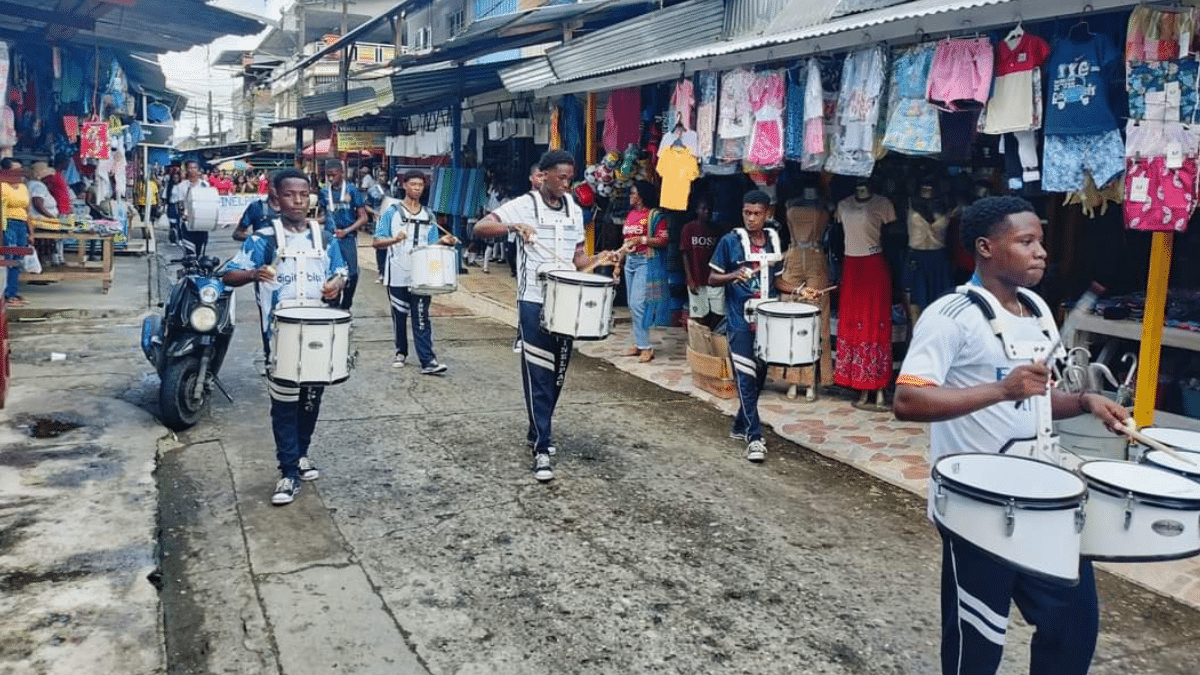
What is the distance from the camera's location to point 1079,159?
220 inches

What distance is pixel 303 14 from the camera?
3356 cm

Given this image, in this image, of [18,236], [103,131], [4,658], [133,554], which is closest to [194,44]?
[103,131]

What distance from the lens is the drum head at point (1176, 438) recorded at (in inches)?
125

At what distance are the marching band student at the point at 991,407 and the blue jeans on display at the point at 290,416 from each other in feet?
11.8

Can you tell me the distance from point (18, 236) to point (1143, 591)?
1197 cm

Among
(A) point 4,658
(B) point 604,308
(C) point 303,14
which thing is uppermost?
(C) point 303,14

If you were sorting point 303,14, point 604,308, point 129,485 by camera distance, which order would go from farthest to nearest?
point 303,14 → point 604,308 → point 129,485

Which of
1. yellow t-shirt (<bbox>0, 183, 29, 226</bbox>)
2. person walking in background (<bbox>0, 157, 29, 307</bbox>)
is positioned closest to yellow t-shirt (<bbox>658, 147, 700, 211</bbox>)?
person walking in background (<bbox>0, 157, 29, 307</bbox>)

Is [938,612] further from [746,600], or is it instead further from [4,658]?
[4,658]

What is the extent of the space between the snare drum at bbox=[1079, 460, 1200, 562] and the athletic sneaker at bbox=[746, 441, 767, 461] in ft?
12.2

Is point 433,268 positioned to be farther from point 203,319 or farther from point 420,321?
point 203,319

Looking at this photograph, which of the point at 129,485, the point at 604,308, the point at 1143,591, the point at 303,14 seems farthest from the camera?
the point at 303,14

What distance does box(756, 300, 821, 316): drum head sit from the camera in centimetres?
643

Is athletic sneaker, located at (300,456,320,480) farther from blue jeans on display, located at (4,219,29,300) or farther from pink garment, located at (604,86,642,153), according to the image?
blue jeans on display, located at (4,219,29,300)
